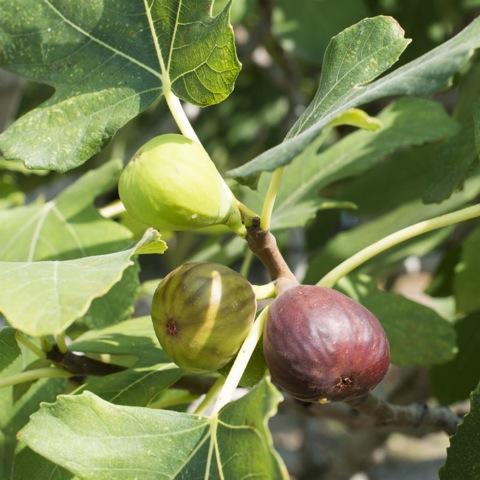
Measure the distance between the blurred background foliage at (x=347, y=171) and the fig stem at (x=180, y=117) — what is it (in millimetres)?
325

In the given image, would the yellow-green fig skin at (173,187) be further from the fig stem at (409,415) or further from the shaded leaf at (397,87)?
the fig stem at (409,415)

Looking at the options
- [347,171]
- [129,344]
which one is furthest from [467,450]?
[347,171]

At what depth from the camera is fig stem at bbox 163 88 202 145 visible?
1081 mm

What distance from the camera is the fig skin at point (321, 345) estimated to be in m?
0.96

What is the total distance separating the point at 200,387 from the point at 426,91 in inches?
22.7

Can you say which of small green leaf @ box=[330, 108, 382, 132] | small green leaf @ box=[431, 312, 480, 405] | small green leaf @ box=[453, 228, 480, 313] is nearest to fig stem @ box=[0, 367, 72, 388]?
small green leaf @ box=[330, 108, 382, 132]

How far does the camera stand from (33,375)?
1.19 m

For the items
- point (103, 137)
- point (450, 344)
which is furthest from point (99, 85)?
point (450, 344)

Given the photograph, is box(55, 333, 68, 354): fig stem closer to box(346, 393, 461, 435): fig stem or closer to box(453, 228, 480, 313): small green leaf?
box(346, 393, 461, 435): fig stem

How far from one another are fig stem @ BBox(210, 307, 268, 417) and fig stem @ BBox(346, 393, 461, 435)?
1.32 feet

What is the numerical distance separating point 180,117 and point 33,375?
36 cm

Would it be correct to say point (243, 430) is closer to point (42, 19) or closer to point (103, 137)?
point (103, 137)

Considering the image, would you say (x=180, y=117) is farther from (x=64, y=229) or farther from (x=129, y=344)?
(x=64, y=229)

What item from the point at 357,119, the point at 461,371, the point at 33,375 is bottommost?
the point at 461,371
